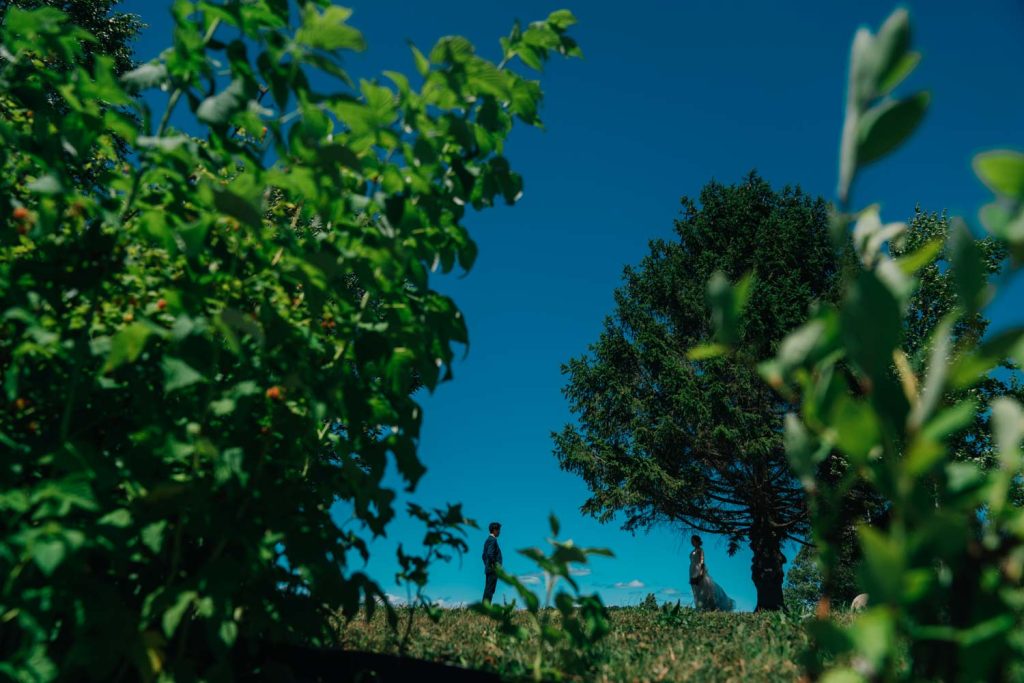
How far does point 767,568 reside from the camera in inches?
757

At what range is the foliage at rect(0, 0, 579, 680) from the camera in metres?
2.05

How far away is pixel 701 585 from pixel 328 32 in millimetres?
16114

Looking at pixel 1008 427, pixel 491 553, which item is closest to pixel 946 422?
pixel 1008 427

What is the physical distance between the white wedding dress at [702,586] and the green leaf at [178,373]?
15.6 metres

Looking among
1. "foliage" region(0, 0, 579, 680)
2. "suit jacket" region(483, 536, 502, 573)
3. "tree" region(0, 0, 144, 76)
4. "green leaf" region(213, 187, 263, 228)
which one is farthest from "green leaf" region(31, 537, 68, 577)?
"tree" region(0, 0, 144, 76)

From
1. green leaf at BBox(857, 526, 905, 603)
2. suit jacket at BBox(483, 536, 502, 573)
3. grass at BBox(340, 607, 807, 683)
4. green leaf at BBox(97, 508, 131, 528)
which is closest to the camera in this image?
green leaf at BBox(857, 526, 905, 603)

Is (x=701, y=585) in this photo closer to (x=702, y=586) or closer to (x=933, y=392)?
(x=702, y=586)

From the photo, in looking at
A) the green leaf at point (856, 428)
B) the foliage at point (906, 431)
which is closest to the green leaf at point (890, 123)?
the foliage at point (906, 431)

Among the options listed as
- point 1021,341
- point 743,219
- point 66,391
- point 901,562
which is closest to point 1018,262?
point 1021,341

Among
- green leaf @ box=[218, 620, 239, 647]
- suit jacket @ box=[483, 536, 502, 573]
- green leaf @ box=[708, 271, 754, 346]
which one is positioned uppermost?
suit jacket @ box=[483, 536, 502, 573]

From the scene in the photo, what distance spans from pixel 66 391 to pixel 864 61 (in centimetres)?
249

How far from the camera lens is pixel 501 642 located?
500 centimetres

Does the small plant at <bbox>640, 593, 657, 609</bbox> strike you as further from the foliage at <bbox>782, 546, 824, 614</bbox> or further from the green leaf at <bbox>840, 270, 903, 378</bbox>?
the foliage at <bbox>782, 546, 824, 614</bbox>

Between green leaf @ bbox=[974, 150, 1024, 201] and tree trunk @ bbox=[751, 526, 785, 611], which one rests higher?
tree trunk @ bbox=[751, 526, 785, 611]
